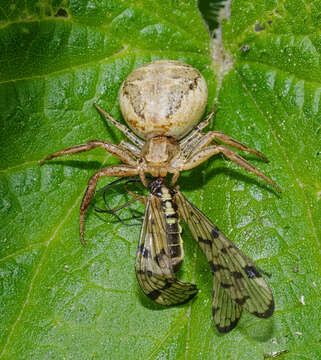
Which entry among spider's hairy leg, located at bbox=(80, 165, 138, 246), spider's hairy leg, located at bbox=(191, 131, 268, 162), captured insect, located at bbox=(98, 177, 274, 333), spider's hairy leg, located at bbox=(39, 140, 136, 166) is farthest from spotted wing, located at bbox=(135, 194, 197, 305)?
spider's hairy leg, located at bbox=(191, 131, 268, 162)

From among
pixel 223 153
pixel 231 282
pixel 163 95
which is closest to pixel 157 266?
pixel 231 282

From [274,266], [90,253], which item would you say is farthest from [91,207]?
[274,266]

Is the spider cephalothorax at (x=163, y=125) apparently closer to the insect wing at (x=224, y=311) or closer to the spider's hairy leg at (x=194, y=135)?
the spider's hairy leg at (x=194, y=135)

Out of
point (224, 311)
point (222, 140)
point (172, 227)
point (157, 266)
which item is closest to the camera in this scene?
point (224, 311)

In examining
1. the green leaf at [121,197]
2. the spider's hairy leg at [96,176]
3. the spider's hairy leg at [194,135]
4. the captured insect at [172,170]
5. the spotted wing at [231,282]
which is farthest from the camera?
the spider's hairy leg at [194,135]

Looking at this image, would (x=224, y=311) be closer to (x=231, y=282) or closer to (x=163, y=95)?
(x=231, y=282)

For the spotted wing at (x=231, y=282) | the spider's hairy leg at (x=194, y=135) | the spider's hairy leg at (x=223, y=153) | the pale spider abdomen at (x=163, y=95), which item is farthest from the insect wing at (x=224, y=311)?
the pale spider abdomen at (x=163, y=95)
